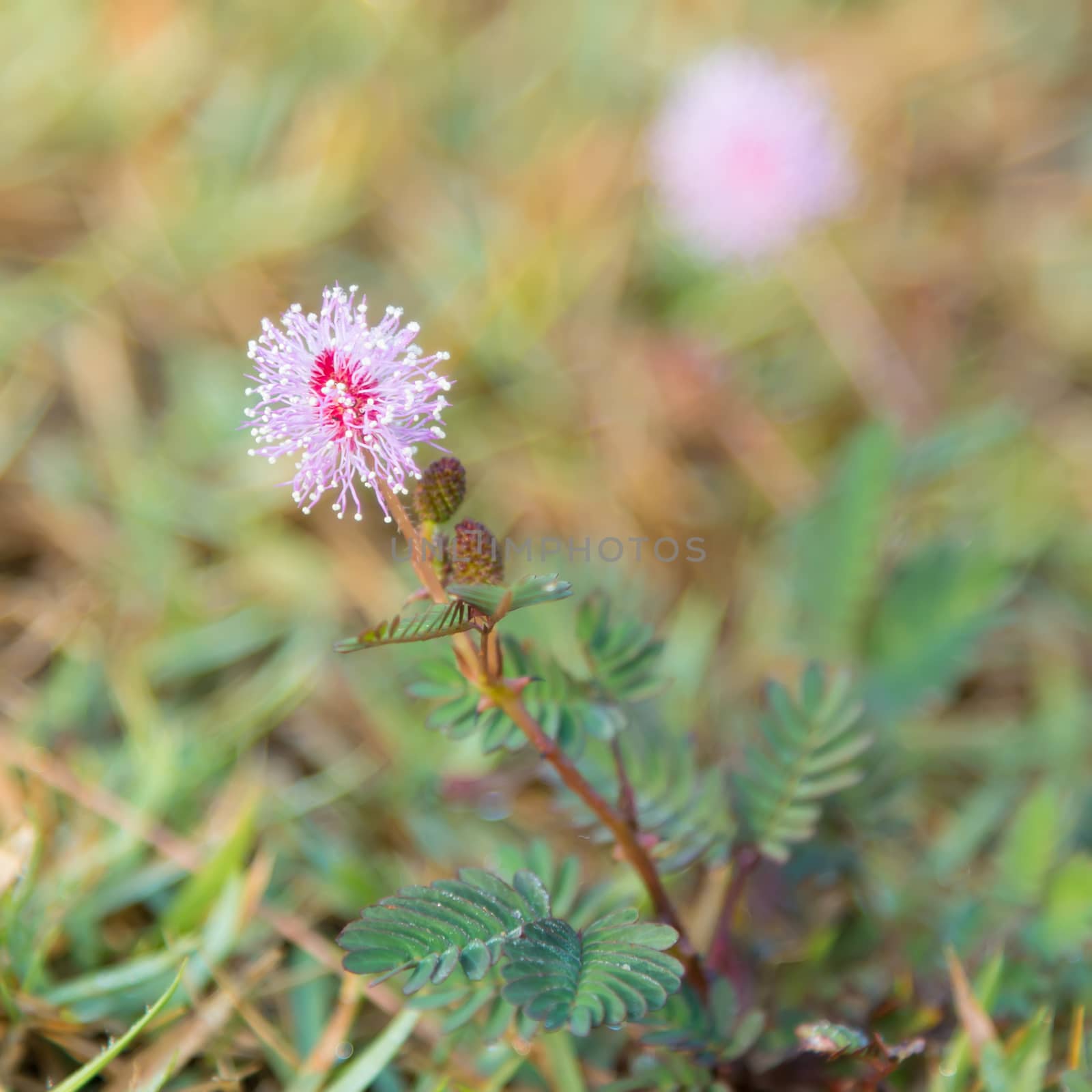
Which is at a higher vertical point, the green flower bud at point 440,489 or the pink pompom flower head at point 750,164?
the pink pompom flower head at point 750,164

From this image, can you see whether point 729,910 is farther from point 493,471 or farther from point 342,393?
point 493,471

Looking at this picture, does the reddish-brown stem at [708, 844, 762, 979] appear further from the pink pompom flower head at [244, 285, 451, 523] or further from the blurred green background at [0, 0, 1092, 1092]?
the pink pompom flower head at [244, 285, 451, 523]

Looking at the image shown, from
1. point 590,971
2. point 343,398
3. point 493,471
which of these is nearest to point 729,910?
point 590,971

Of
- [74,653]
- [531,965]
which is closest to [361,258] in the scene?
[74,653]

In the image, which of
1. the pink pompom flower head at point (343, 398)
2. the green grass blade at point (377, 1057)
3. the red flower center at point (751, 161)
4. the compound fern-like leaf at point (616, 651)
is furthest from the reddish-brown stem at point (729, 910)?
the red flower center at point (751, 161)

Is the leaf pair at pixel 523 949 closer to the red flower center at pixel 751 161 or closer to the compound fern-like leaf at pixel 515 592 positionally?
the compound fern-like leaf at pixel 515 592

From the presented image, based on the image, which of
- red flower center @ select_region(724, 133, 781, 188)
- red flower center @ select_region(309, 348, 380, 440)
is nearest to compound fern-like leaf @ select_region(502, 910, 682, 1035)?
red flower center @ select_region(309, 348, 380, 440)

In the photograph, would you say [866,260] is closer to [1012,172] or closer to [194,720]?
[1012,172]
